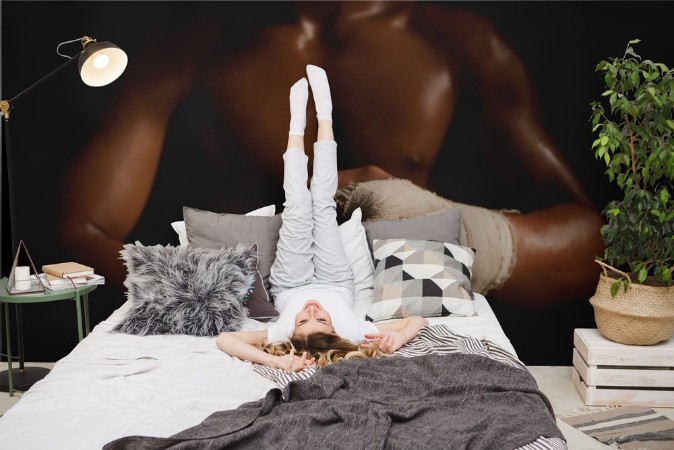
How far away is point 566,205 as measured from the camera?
3846 millimetres

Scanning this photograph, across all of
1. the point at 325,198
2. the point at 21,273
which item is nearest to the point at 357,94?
the point at 325,198

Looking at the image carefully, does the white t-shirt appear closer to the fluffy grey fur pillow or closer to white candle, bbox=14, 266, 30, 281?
the fluffy grey fur pillow

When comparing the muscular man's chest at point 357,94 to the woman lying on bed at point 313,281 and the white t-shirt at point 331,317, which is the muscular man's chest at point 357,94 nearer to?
the woman lying on bed at point 313,281

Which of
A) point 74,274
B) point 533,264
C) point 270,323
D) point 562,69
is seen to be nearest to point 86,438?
point 270,323

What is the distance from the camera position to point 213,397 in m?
2.21

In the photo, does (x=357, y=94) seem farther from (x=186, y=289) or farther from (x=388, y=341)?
(x=388, y=341)

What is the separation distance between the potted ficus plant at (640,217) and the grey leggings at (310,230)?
1.34 m

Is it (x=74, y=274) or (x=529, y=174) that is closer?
(x=74, y=274)

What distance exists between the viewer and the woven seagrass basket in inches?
130

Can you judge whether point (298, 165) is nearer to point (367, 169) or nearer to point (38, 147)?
point (367, 169)

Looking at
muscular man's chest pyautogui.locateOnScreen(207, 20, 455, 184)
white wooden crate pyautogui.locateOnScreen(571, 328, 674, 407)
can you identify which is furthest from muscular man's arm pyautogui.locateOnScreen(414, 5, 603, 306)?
white wooden crate pyautogui.locateOnScreen(571, 328, 674, 407)

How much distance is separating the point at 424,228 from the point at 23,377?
227 cm

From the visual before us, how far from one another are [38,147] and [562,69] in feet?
9.84

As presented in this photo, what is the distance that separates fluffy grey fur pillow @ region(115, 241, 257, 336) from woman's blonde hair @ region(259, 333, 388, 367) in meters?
0.41
